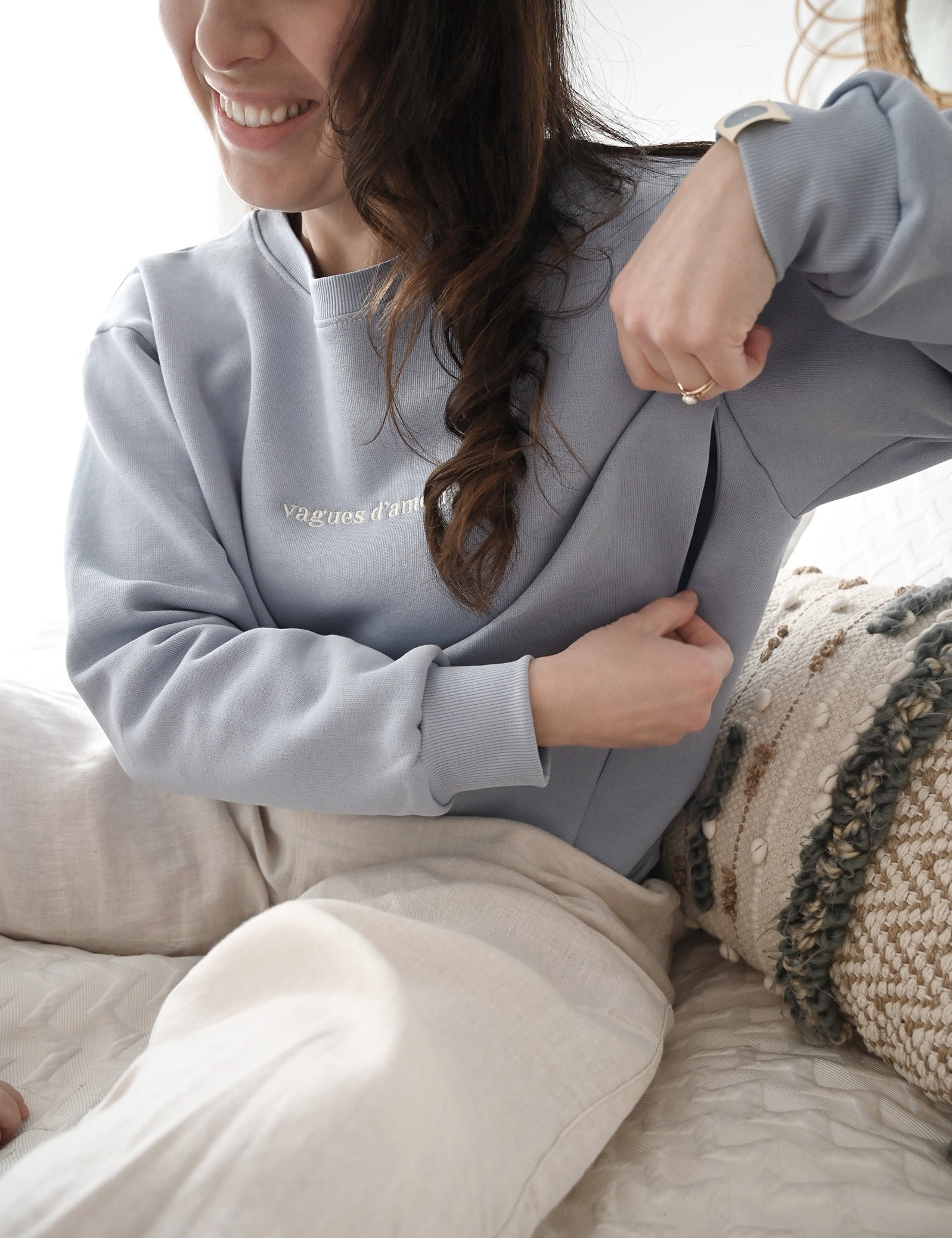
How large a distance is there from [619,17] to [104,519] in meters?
1.77

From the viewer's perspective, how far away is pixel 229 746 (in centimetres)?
79

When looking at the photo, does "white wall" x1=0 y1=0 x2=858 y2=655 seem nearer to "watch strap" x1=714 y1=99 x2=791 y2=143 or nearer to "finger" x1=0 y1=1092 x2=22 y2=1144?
"finger" x1=0 y1=1092 x2=22 y2=1144

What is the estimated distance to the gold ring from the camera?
2.23 ft

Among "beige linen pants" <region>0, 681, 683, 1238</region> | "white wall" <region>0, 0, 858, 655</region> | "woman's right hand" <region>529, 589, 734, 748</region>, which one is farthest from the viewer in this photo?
"white wall" <region>0, 0, 858, 655</region>

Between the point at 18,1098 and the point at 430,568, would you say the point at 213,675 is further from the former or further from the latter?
the point at 18,1098

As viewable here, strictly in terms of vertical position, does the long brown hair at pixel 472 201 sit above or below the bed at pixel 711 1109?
above

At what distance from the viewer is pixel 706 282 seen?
2.06 ft

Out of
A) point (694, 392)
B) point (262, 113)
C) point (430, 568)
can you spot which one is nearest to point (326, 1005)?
point (430, 568)

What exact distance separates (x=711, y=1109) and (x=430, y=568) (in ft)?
1.49

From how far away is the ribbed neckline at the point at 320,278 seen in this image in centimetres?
87

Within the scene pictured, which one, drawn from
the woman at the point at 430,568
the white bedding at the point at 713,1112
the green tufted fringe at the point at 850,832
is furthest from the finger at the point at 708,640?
the white bedding at the point at 713,1112

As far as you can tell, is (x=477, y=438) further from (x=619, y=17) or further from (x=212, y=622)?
(x=619, y=17)

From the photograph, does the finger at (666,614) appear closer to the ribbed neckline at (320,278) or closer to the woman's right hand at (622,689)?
the woman's right hand at (622,689)

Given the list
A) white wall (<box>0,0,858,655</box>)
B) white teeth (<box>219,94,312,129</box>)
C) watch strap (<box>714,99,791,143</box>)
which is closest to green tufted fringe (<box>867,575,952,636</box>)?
watch strap (<box>714,99,791,143</box>)
